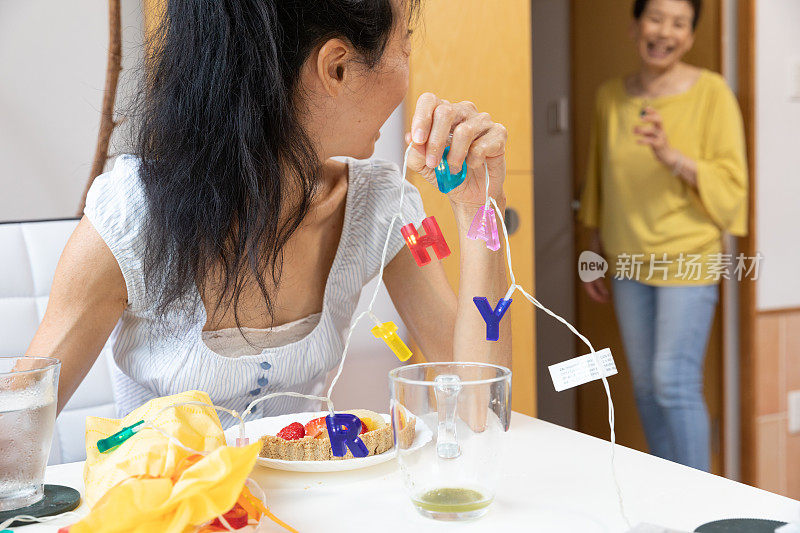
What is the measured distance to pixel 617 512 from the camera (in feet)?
1.76

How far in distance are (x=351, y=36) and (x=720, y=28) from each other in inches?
62.1

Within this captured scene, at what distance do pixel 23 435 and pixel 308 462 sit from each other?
8.8 inches

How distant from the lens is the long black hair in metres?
0.88

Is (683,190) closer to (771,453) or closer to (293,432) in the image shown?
(771,453)

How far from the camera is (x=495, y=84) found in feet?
5.57

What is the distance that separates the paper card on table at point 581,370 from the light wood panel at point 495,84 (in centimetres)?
102

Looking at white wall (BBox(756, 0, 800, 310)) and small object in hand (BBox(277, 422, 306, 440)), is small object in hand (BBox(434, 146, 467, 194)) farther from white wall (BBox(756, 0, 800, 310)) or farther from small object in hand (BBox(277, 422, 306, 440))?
white wall (BBox(756, 0, 800, 310))

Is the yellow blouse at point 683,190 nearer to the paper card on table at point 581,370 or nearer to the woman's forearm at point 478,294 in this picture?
the woman's forearm at point 478,294

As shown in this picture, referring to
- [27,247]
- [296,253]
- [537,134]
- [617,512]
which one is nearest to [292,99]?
[296,253]

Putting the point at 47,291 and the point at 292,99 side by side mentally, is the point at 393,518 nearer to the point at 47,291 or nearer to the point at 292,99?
the point at 292,99

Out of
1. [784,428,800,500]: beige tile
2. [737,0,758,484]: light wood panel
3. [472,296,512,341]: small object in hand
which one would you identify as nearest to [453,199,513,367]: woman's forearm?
[472,296,512,341]: small object in hand

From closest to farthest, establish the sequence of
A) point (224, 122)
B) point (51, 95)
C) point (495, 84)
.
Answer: point (224, 122)
point (51, 95)
point (495, 84)

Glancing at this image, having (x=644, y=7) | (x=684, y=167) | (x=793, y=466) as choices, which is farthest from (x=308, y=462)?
(x=793, y=466)

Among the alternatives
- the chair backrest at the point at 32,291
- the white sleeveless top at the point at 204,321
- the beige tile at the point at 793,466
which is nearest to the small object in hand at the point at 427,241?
the white sleeveless top at the point at 204,321
